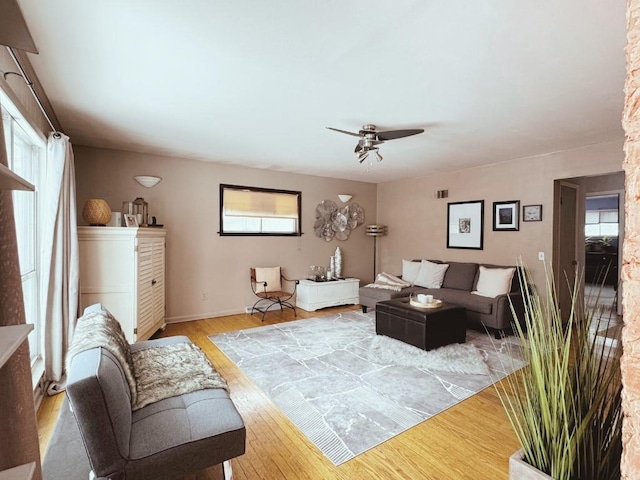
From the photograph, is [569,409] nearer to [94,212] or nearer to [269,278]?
[94,212]

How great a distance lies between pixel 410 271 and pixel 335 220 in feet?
5.78

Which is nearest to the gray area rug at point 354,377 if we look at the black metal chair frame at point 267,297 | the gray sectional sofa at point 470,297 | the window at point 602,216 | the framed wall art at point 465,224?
the gray sectional sofa at point 470,297

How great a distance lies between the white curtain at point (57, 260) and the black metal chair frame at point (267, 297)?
2.67 meters

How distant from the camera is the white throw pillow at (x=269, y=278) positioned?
5.38 m

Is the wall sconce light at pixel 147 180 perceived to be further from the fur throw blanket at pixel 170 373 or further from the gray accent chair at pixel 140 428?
the gray accent chair at pixel 140 428

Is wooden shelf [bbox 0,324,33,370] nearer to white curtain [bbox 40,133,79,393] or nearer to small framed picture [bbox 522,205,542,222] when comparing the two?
white curtain [bbox 40,133,79,393]

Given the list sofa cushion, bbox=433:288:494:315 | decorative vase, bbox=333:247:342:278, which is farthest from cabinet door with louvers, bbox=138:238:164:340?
sofa cushion, bbox=433:288:494:315

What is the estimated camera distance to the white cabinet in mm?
3266

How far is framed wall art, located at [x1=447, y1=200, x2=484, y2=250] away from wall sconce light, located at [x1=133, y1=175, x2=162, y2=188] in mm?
4778

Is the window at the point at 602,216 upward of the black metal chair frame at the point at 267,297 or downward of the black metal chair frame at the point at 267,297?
upward

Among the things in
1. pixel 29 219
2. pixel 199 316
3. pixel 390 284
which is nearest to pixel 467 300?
pixel 390 284

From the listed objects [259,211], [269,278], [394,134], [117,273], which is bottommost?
[269,278]

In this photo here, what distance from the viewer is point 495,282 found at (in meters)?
4.46

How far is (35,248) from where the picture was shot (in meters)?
2.81
